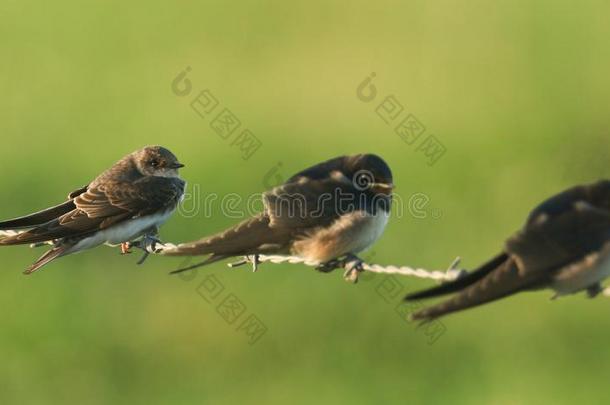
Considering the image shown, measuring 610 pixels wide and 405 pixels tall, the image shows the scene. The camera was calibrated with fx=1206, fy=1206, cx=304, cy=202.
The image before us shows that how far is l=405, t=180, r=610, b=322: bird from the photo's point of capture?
4.59m

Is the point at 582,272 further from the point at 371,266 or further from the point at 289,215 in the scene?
the point at 289,215

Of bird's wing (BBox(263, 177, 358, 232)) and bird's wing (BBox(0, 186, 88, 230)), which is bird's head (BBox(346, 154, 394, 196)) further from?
bird's wing (BBox(0, 186, 88, 230))

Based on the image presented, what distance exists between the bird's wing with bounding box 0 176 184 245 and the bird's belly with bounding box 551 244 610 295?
287cm

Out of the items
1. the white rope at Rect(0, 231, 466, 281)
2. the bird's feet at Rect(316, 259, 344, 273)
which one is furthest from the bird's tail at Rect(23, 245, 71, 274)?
the bird's feet at Rect(316, 259, 344, 273)

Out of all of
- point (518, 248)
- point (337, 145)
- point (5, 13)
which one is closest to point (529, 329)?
point (518, 248)

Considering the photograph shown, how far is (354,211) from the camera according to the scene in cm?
571

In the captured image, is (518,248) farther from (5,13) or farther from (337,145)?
(5,13)

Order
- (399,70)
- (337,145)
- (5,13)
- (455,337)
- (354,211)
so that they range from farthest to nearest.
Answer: (5,13), (399,70), (337,145), (455,337), (354,211)

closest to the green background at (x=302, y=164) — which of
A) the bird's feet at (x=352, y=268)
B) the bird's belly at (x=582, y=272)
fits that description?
the bird's feet at (x=352, y=268)

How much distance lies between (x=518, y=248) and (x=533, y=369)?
96.1 inches

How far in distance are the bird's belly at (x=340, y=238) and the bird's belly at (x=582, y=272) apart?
1.07 m

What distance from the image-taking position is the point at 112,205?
693 centimetres

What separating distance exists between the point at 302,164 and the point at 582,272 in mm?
5827

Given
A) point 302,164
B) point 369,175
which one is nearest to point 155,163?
point 369,175
